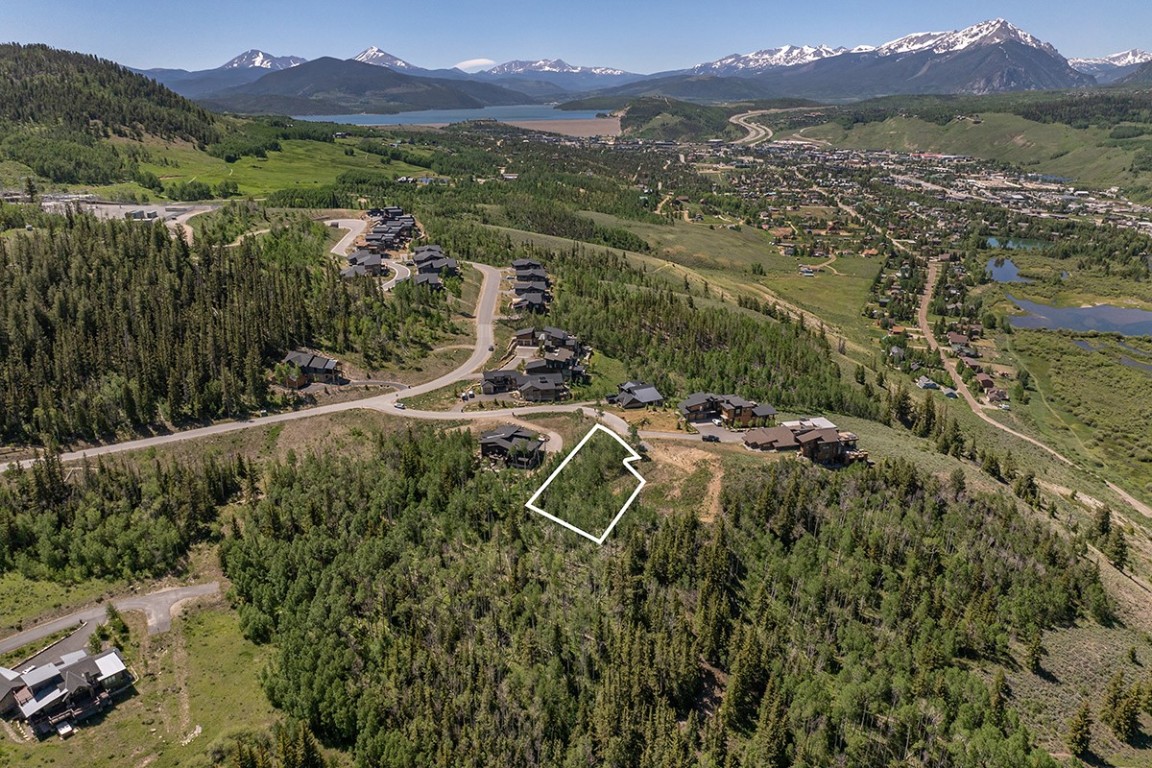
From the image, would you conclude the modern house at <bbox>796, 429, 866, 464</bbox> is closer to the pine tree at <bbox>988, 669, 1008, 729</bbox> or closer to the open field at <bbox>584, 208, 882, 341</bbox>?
the pine tree at <bbox>988, 669, 1008, 729</bbox>

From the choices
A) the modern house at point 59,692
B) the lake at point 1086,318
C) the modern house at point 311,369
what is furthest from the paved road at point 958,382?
the modern house at point 59,692

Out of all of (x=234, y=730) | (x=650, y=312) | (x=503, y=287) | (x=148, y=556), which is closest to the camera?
(x=234, y=730)

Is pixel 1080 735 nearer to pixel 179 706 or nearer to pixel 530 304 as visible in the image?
pixel 179 706

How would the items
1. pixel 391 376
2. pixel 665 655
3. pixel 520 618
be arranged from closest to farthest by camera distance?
pixel 665 655
pixel 520 618
pixel 391 376

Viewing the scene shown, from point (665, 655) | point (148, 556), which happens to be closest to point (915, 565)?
point (665, 655)

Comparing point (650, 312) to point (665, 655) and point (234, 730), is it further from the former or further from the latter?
point (234, 730)

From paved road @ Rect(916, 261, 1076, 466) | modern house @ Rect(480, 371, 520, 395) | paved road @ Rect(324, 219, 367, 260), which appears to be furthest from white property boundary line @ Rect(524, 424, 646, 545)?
paved road @ Rect(324, 219, 367, 260)
